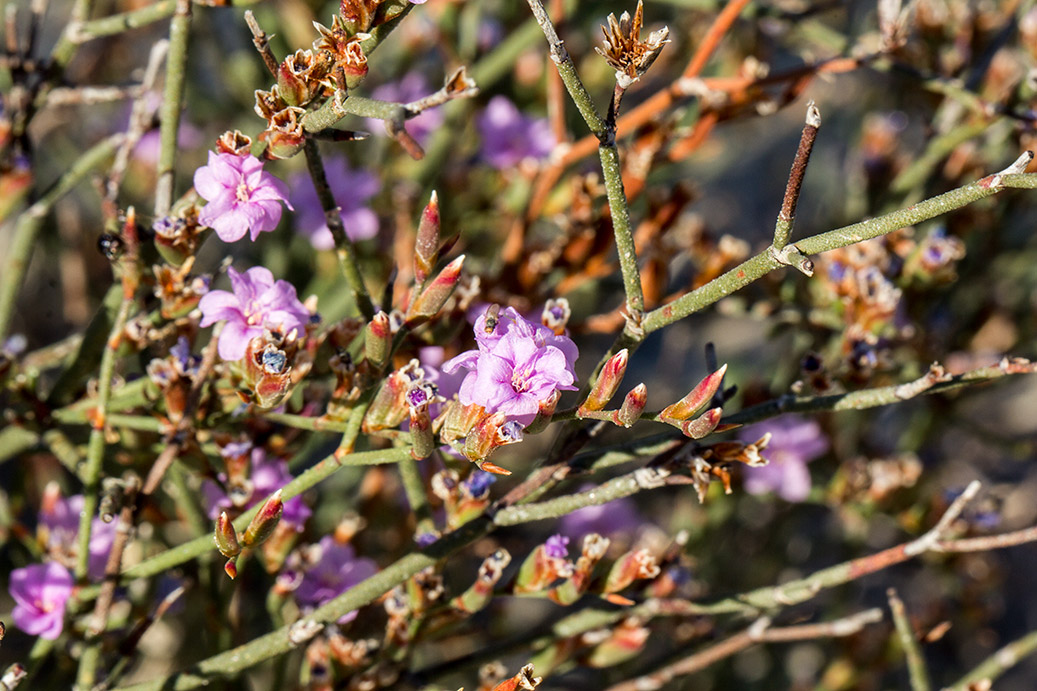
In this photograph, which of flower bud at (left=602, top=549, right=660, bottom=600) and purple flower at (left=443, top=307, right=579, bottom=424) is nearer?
purple flower at (left=443, top=307, right=579, bottom=424)

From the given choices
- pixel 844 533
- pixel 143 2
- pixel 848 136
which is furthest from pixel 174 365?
pixel 848 136

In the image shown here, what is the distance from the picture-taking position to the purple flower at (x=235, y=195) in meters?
1.50

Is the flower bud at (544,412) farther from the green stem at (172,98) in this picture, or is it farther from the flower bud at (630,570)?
the green stem at (172,98)

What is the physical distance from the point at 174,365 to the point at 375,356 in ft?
1.45

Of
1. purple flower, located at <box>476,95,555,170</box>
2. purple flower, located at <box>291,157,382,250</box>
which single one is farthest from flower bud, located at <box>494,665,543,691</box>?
purple flower, located at <box>476,95,555,170</box>

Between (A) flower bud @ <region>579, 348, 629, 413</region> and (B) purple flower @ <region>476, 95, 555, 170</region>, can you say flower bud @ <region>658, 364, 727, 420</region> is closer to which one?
(A) flower bud @ <region>579, 348, 629, 413</region>

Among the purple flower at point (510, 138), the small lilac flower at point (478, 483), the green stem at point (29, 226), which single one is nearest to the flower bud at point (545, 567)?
the small lilac flower at point (478, 483)

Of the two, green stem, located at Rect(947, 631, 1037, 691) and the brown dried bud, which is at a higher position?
the brown dried bud

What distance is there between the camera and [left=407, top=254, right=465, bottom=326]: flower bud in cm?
151

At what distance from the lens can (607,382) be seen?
1.39 m

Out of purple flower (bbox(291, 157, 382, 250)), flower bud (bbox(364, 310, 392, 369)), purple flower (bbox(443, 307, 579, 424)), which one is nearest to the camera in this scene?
purple flower (bbox(443, 307, 579, 424))

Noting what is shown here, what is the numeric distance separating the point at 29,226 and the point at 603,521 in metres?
1.89

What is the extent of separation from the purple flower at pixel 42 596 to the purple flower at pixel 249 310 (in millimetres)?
670

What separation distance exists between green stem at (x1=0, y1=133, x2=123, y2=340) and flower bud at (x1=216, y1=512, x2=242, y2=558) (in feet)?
3.55
